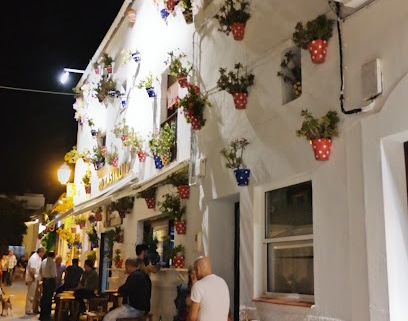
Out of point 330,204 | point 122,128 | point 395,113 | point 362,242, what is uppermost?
point 122,128

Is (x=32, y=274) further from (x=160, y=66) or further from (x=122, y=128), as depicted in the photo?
(x=160, y=66)

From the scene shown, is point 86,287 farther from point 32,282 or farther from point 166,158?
point 166,158

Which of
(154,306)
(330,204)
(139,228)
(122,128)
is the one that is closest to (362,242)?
(330,204)

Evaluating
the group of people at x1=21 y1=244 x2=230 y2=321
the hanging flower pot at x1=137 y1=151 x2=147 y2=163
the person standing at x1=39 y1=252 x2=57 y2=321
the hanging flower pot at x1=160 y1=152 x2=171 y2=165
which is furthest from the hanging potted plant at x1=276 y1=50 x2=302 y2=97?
the person standing at x1=39 y1=252 x2=57 y2=321

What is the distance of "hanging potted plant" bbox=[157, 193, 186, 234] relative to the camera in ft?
31.7

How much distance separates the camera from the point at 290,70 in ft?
23.2

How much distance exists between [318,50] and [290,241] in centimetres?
245

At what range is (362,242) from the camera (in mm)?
5242

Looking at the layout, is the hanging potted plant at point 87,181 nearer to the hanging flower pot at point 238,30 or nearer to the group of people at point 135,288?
the group of people at point 135,288

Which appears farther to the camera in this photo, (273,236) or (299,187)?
(273,236)

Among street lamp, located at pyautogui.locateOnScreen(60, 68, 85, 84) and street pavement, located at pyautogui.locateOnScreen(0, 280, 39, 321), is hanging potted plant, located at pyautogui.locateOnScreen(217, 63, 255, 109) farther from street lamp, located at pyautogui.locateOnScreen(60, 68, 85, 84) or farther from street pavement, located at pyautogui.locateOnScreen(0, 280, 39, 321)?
street lamp, located at pyautogui.locateOnScreen(60, 68, 85, 84)

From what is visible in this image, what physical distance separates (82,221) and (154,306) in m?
7.39

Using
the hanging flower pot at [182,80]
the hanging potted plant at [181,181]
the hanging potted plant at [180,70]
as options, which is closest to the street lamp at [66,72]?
the hanging potted plant at [180,70]

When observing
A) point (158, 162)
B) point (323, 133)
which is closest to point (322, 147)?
point (323, 133)
